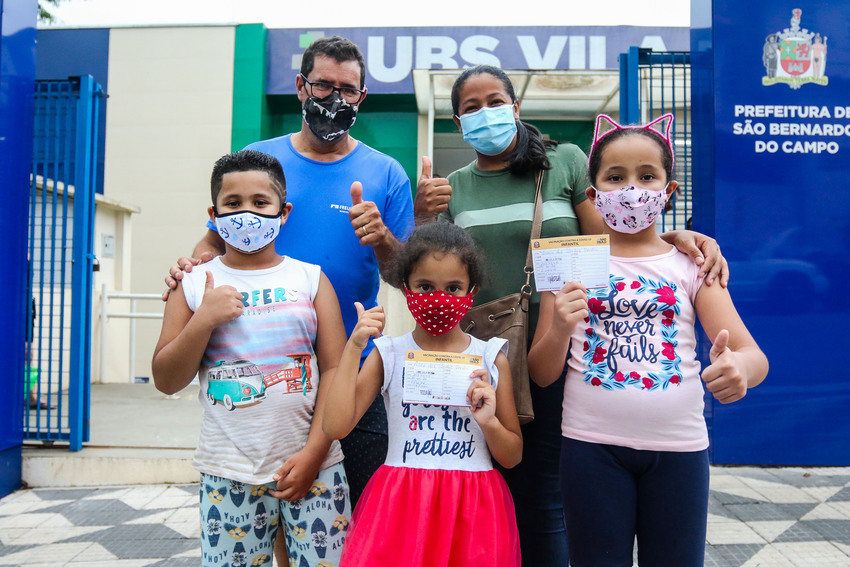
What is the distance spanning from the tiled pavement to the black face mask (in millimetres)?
2444

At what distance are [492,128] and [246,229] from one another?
0.94 m

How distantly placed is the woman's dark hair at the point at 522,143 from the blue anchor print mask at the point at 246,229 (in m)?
0.87

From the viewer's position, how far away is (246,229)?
2031mm

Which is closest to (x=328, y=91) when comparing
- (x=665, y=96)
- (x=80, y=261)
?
(x=80, y=261)

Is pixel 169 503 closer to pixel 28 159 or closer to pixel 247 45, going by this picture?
pixel 28 159

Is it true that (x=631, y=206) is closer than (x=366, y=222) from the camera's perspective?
Yes

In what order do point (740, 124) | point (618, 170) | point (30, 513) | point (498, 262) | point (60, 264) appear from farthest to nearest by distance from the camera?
point (60, 264), point (740, 124), point (30, 513), point (498, 262), point (618, 170)

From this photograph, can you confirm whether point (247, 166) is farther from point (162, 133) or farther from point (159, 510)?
point (162, 133)

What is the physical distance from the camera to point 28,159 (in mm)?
4465

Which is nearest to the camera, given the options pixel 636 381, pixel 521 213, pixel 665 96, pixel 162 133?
pixel 636 381

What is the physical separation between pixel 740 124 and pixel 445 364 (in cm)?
364

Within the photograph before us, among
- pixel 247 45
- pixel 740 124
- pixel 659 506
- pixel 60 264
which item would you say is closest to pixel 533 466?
pixel 659 506

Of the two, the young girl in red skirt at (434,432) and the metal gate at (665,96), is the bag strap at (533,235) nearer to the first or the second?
the young girl in red skirt at (434,432)

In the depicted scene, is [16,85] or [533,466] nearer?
[533,466]
